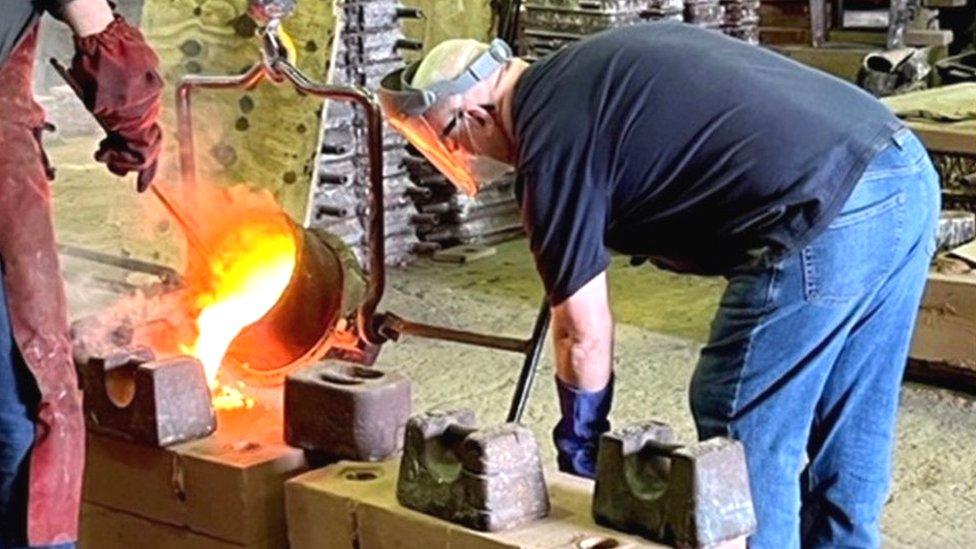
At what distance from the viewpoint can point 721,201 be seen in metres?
2.51

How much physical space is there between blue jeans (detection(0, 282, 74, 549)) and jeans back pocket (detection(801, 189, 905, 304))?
3.93 feet

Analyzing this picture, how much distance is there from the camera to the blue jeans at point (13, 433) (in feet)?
8.05

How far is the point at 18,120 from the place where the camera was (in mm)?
2463

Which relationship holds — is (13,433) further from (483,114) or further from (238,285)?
(483,114)

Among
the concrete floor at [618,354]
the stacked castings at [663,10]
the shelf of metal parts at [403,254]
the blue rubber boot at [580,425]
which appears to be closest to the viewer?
the blue rubber boot at [580,425]

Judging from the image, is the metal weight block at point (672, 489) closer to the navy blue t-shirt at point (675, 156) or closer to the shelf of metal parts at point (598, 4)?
the navy blue t-shirt at point (675, 156)

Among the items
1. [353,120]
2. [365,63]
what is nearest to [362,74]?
[365,63]

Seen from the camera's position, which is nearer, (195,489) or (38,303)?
(38,303)

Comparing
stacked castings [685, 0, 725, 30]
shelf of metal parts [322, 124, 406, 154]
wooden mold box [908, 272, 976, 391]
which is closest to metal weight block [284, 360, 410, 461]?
wooden mold box [908, 272, 976, 391]

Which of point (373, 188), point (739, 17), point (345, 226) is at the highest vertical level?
point (373, 188)

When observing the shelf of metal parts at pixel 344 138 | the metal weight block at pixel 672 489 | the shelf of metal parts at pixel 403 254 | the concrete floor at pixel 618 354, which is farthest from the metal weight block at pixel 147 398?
the shelf of metal parts at pixel 403 254

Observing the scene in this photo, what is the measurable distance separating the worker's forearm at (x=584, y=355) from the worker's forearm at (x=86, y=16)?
82cm

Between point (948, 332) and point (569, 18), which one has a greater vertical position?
point (569, 18)

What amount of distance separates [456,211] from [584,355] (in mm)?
3844
